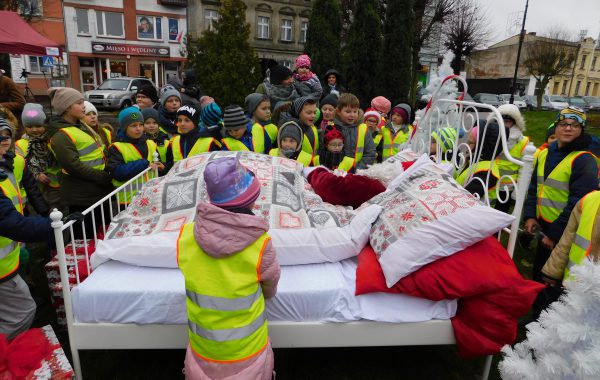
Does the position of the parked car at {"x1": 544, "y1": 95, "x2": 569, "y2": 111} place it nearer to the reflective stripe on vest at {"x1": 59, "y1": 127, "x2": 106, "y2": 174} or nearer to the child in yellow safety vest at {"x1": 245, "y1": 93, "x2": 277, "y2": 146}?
the child in yellow safety vest at {"x1": 245, "y1": 93, "x2": 277, "y2": 146}

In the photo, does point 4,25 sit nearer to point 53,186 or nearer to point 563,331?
point 53,186

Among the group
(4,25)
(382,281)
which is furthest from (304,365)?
(4,25)

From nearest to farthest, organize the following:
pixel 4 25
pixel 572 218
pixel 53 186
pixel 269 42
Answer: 1. pixel 572 218
2. pixel 53 186
3. pixel 4 25
4. pixel 269 42

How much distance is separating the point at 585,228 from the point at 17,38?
10554 millimetres

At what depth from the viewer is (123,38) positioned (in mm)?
24781

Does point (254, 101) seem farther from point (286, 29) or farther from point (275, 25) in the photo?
point (286, 29)

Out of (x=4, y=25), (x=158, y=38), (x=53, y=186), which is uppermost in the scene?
(x=158, y=38)

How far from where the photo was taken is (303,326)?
7.64 ft

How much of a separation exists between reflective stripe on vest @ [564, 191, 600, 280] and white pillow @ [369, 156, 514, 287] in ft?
1.43

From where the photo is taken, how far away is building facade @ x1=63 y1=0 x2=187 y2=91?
23641 mm

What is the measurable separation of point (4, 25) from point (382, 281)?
10.0m

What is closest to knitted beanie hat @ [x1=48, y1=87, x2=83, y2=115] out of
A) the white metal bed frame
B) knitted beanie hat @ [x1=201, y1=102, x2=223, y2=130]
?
knitted beanie hat @ [x1=201, y1=102, x2=223, y2=130]

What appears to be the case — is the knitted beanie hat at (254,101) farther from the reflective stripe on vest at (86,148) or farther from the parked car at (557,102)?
the parked car at (557,102)

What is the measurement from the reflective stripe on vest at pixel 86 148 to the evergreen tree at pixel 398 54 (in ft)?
35.3
